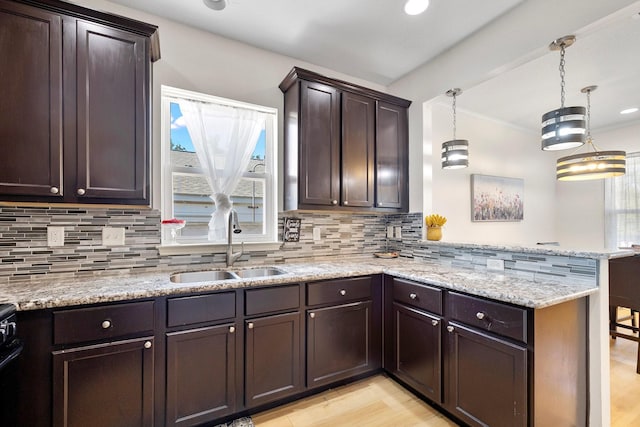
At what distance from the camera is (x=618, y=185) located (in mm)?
4609

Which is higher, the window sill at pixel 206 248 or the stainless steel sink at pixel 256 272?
the window sill at pixel 206 248

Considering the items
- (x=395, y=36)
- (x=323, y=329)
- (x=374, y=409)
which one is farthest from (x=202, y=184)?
(x=374, y=409)

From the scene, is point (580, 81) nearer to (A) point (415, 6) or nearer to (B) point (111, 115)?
(A) point (415, 6)

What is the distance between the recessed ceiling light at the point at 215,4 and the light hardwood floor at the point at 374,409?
2767mm

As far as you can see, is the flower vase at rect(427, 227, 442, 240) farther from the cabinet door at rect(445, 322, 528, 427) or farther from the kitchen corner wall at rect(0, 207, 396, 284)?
the kitchen corner wall at rect(0, 207, 396, 284)

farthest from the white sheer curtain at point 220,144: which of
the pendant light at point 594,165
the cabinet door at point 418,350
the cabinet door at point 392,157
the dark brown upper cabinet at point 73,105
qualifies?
the pendant light at point 594,165

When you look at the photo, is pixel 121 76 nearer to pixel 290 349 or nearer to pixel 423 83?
pixel 290 349

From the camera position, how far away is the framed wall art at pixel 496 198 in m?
3.99

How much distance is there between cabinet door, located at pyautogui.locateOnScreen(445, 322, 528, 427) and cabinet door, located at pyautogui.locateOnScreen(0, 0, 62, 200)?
2458 millimetres

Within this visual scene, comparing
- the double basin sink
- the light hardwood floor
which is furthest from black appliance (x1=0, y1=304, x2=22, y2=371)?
the light hardwood floor

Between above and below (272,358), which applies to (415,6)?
above

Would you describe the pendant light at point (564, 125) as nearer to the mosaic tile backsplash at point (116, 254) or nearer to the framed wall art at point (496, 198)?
the mosaic tile backsplash at point (116, 254)

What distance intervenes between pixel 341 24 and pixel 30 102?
2.02m

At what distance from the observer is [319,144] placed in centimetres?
A: 247
